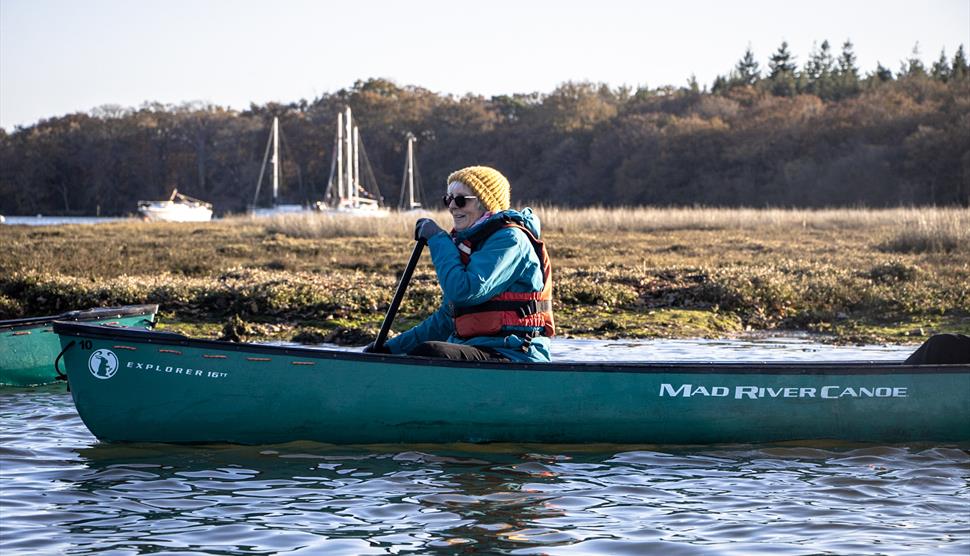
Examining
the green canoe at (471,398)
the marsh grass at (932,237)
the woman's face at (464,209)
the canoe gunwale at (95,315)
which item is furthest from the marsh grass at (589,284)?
the woman's face at (464,209)

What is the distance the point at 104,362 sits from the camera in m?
7.63

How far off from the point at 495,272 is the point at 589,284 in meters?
8.59

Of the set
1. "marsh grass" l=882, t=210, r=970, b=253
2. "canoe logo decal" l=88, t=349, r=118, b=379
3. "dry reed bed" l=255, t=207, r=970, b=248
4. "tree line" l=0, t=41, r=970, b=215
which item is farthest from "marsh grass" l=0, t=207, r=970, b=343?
"tree line" l=0, t=41, r=970, b=215

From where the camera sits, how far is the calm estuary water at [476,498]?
5805 millimetres

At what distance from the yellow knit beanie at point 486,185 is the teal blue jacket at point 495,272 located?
123mm

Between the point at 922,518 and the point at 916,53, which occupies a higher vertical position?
the point at 916,53

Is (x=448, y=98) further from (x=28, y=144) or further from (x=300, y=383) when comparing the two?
(x=300, y=383)

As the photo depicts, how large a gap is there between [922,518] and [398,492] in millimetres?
→ 2682

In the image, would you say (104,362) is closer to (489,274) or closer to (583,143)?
(489,274)

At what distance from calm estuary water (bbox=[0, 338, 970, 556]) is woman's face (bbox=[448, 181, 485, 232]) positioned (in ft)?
4.56

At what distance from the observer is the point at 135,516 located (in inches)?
249

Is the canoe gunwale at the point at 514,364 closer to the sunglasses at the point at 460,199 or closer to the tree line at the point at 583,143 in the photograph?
the sunglasses at the point at 460,199

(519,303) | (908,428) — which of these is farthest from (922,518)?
(519,303)

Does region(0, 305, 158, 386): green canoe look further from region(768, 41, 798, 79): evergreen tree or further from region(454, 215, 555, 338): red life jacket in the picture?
region(768, 41, 798, 79): evergreen tree
